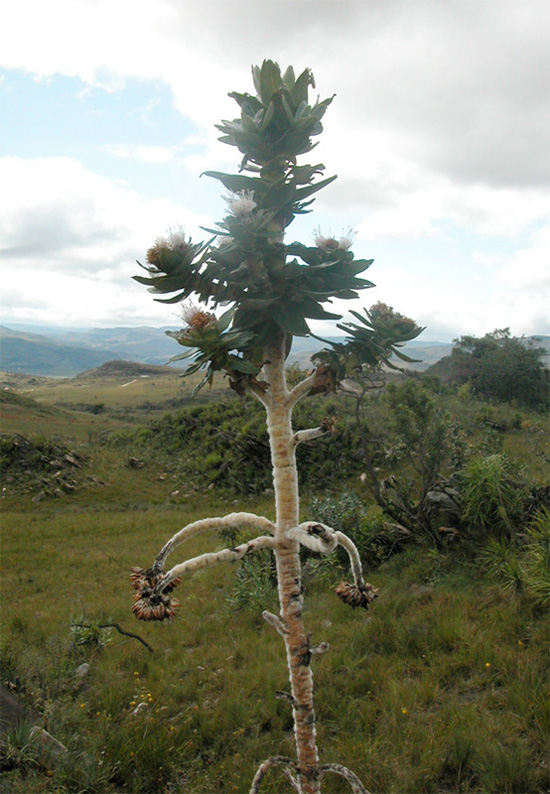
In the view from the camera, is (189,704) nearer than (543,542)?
Yes

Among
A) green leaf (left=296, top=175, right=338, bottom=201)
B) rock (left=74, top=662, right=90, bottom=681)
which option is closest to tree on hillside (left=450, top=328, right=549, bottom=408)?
rock (left=74, top=662, right=90, bottom=681)

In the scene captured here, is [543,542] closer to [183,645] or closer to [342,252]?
[183,645]

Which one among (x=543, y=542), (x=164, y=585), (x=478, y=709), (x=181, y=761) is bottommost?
(x=181, y=761)

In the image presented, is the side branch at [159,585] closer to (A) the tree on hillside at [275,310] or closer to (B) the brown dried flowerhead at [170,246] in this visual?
(A) the tree on hillside at [275,310]

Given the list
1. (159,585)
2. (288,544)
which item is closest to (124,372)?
(288,544)

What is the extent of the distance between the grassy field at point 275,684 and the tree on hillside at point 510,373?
18779mm

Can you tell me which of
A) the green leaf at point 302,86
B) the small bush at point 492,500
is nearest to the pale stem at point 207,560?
the green leaf at point 302,86

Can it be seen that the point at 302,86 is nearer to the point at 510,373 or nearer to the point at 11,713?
the point at 11,713

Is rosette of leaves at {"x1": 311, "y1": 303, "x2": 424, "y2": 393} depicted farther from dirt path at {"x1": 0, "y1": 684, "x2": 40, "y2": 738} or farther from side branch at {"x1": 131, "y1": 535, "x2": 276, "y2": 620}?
dirt path at {"x1": 0, "y1": 684, "x2": 40, "y2": 738}

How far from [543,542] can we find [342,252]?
531 centimetres

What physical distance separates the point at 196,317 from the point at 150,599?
0.92 m

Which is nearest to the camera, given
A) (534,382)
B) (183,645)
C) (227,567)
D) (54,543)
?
(183,645)

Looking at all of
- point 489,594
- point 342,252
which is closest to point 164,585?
point 342,252

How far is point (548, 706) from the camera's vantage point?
3.60 metres
